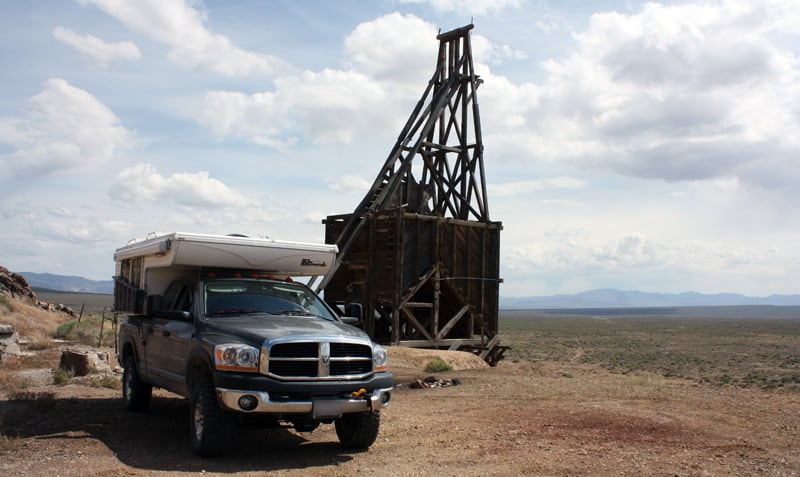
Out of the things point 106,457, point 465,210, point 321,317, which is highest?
point 465,210

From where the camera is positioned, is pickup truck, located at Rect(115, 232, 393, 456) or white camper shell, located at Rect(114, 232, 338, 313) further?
white camper shell, located at Rect(114, 232, 338, 313)

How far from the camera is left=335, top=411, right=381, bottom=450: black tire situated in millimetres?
8336

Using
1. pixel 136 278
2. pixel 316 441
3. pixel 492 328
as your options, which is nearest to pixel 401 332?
pixel 492 328

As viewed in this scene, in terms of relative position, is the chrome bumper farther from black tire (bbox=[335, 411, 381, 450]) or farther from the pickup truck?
black tire (bbox=[335, 411, 381, 450])

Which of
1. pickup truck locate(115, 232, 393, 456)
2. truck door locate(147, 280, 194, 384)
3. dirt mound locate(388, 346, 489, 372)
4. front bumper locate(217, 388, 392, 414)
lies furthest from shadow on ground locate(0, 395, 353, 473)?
dirt mound locate(388, 346, 489, 372)

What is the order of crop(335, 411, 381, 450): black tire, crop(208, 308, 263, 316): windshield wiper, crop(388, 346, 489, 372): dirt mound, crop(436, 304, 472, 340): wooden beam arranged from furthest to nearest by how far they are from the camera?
crop(436, 304, 472, 340): wooden beam
crop(388, 346, 489, 372): dirt mound
crop(208, 308, 263, 316): windshield wiper
crop(335, 411, 381, 450): black tire

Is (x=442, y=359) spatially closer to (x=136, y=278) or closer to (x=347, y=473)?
(x=136, y=278)

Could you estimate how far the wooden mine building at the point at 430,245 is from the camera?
68.4 ft

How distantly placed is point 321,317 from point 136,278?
11.6ft

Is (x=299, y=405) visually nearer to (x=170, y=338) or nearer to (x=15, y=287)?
(x=170, y=338)

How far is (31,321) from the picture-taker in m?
26.7

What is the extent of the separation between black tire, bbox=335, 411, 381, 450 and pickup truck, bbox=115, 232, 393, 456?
1 centimetres

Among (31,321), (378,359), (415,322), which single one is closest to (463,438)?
(378,359)

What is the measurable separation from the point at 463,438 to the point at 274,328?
265 cm
